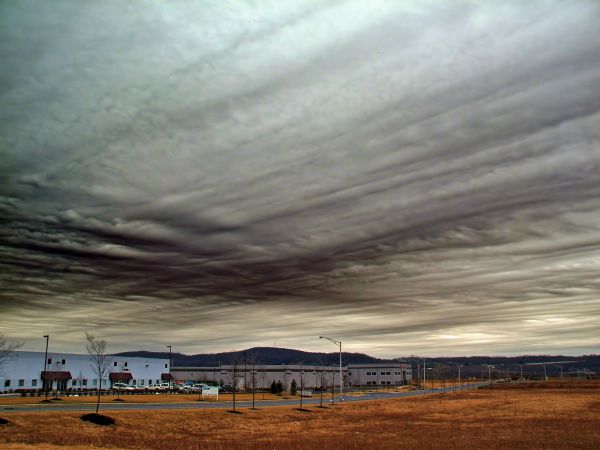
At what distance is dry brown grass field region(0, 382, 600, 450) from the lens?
121 ft

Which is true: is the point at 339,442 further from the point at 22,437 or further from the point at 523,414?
the point at 523,414

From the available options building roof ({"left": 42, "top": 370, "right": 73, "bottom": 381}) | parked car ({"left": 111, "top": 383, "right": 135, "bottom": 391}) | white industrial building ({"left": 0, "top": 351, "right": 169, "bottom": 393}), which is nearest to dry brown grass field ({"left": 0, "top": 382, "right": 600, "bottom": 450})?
parked car ({"left": 111, "top": 383, "right": 135, "bottom": 391})

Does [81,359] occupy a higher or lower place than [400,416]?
higher

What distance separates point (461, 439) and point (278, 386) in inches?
3546

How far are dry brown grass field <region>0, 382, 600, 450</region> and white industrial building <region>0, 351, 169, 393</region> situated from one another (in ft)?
192

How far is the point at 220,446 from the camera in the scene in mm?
37375

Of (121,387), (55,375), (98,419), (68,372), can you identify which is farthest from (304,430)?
(68,372)

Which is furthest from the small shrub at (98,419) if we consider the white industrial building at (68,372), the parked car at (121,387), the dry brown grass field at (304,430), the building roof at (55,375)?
the building roof at (55,375)

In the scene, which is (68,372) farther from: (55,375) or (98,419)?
(98,419)

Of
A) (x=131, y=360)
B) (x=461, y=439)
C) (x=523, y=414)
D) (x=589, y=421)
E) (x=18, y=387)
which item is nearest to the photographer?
(x=461, y=439)

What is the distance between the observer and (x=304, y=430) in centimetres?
5019

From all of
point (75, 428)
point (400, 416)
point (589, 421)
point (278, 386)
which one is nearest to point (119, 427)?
point (75, 428)

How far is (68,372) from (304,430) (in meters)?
84.7

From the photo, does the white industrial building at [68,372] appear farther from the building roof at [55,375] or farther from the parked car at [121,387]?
the parked car at [121,387]
